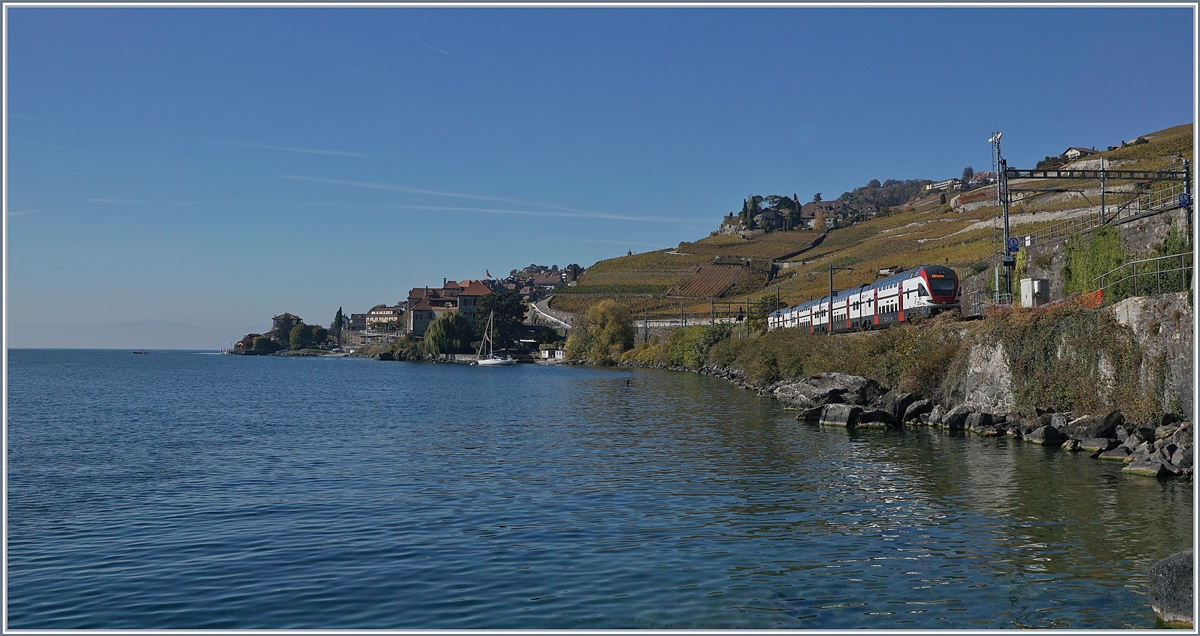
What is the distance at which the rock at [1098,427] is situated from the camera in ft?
84.3

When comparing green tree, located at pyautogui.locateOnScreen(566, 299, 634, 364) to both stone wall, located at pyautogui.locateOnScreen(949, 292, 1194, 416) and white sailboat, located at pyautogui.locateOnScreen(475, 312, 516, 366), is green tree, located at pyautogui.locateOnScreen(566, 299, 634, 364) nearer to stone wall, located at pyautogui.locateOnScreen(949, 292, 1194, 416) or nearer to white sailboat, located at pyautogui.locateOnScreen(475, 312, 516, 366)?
white sailboat, located at pyautogui.locateOnScreen(475, 312, 516, 366)

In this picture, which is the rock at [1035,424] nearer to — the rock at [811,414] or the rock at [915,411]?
the rock at [915,411]

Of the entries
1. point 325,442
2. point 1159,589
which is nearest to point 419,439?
point 325,442

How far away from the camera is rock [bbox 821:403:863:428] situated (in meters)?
35.5

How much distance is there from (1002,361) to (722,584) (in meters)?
24.1

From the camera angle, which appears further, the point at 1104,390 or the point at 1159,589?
the point at 1104,390

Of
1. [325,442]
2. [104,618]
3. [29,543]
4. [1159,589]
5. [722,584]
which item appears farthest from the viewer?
[325,442]

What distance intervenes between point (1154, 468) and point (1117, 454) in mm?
2799

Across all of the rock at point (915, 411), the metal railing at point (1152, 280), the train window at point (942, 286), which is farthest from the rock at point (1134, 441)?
the train window at point (942, 286)

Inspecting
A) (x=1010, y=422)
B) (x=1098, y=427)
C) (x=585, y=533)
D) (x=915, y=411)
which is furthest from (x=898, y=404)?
(x=585, y=533)

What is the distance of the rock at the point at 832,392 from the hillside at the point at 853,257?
66297 mm

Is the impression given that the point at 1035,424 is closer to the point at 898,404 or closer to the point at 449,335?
the point at 898,404

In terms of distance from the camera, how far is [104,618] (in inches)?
474

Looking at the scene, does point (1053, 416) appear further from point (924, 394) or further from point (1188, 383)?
point (924, 394)
